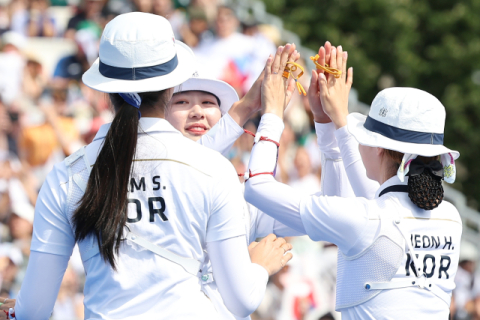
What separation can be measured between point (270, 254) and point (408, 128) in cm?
78

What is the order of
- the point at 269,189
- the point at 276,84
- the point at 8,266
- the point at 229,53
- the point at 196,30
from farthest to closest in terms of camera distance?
1. the point at 196,30
2. the point at 229,53
3. the point at 8,266
4. the point at 276,84
5. the point at 269,189

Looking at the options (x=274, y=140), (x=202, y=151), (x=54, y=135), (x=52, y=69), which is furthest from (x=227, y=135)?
(x=52, y=69)

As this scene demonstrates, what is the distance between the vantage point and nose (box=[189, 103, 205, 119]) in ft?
10.8

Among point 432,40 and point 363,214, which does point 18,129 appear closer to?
point 363,214

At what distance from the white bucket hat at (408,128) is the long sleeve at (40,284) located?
130 centimetres

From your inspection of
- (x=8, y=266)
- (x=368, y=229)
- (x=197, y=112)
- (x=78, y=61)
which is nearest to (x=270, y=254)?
(x=368, y=229)

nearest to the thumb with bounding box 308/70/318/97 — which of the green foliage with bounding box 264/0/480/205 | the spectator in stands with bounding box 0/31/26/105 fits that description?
the spectator in stands with bounding box 0/31/26/105

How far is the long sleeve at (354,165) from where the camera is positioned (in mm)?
2857

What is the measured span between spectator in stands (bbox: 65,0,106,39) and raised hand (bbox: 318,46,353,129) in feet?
21.8

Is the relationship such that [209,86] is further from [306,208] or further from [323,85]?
[306,208]

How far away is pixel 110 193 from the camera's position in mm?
2047

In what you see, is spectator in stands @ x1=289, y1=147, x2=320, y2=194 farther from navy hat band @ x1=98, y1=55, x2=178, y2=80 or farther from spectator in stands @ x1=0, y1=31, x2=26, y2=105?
navy hat band @ x1=98, y1=55, x2=178, y2=80

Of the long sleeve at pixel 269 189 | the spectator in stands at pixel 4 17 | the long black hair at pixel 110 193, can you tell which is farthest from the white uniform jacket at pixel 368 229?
the spectator in stands at pixel 4 17

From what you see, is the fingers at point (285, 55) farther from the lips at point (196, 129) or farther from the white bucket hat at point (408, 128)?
the lips at point (196, 129)
